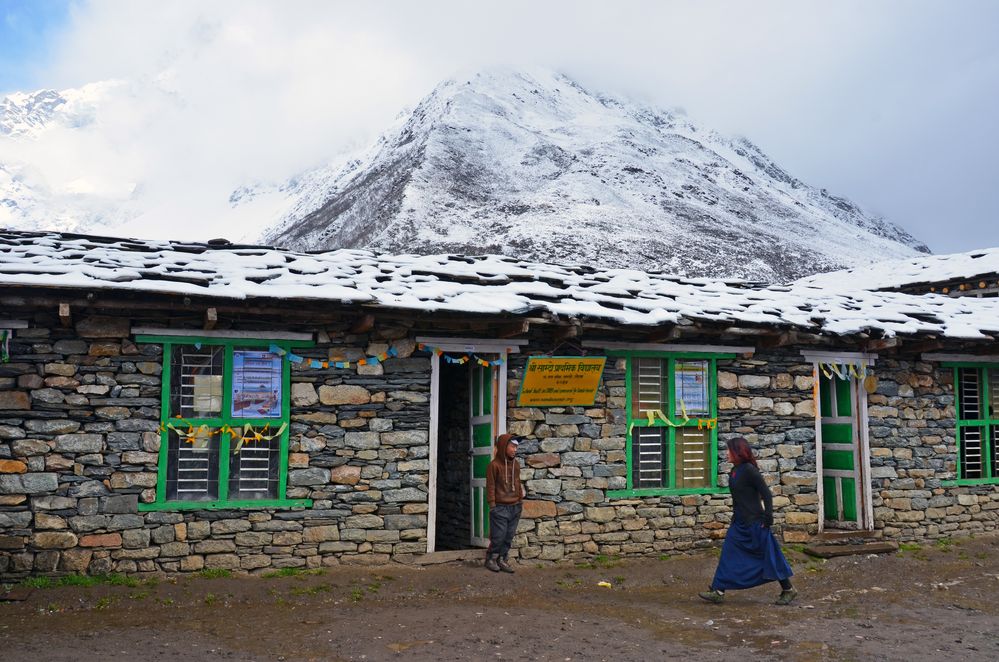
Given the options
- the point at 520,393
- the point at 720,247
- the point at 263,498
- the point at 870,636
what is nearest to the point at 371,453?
the point at 263,498

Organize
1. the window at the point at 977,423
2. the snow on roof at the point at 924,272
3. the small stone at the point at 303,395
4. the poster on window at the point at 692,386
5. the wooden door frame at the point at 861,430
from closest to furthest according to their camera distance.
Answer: the small stone at the point at 303,395 < the poster on window at the point at 692,386 < the wooden door frame at the point at 861,430 < the window at the point at 977,423 < the snow on roof at the point at 924,272

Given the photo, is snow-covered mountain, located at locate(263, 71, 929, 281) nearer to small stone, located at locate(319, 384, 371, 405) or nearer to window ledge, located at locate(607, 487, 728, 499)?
window ledge, located at locate(607, 487, 728, 499)

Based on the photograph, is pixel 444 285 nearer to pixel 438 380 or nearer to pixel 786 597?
pixel 438 380

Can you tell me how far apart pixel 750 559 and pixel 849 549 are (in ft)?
11.0

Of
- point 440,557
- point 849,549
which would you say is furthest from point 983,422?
point 440,557

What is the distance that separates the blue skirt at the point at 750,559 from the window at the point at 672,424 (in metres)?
2.12

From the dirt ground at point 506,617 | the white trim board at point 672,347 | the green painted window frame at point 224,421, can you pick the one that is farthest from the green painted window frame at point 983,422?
the green painted window frame at point 224,421

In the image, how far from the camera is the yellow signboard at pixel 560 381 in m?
9.39

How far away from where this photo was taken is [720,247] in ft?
278

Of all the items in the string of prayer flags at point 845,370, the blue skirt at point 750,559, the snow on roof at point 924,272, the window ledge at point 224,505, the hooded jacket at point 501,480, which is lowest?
the blue skirt at point 750,559

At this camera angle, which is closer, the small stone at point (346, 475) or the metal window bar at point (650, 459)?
the small stone at point (346, 475)

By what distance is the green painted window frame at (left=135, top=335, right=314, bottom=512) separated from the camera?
26.9ft

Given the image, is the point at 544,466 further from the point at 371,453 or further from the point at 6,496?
the point at 6,496

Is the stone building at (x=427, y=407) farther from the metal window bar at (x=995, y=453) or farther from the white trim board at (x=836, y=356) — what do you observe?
the metal window bar at (x=995, y=453)
